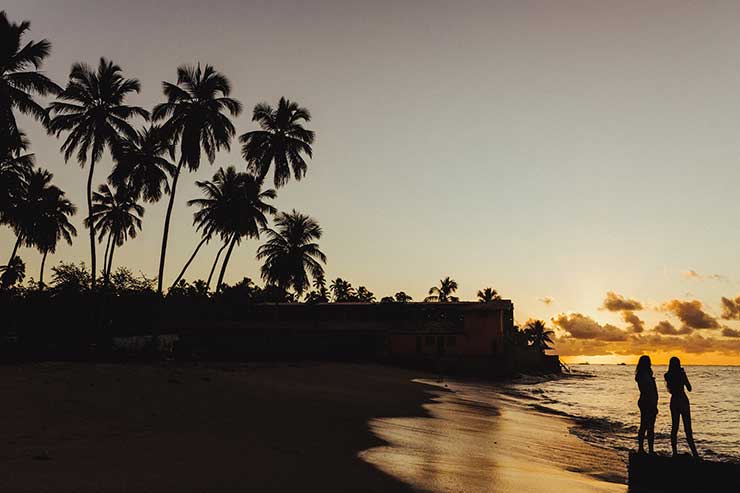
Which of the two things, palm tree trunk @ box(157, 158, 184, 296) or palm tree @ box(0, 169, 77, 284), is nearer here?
palm tree trunk @ box(157, 158, 184, 296)

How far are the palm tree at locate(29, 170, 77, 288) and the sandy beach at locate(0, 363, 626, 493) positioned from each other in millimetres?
40795

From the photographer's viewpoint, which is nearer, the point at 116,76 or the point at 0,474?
the point at 0,474

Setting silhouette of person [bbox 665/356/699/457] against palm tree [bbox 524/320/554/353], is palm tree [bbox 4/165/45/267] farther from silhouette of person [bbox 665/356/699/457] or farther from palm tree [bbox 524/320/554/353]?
palm tree [bbox 524/320/554/353]

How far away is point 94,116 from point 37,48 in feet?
27.5

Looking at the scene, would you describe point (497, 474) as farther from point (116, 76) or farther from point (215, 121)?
Result: point (116, 76)

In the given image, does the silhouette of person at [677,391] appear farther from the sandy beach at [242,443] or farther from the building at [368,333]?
the building at [368,333]

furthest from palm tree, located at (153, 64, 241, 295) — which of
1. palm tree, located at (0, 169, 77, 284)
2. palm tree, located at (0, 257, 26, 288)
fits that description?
palm tree, located at (0, 257, 26, 288)

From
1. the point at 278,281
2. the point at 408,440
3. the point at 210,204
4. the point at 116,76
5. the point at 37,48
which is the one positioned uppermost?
the point at 116,76

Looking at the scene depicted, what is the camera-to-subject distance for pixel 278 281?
60.0 m

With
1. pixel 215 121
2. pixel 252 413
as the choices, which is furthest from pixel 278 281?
pixel 252 413

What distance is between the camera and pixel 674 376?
12039mm

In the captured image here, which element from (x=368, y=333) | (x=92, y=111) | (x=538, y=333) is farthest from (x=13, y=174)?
(x=538, y=333)

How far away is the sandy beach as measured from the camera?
7.17 meters

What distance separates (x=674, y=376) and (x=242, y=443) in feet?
29.2
